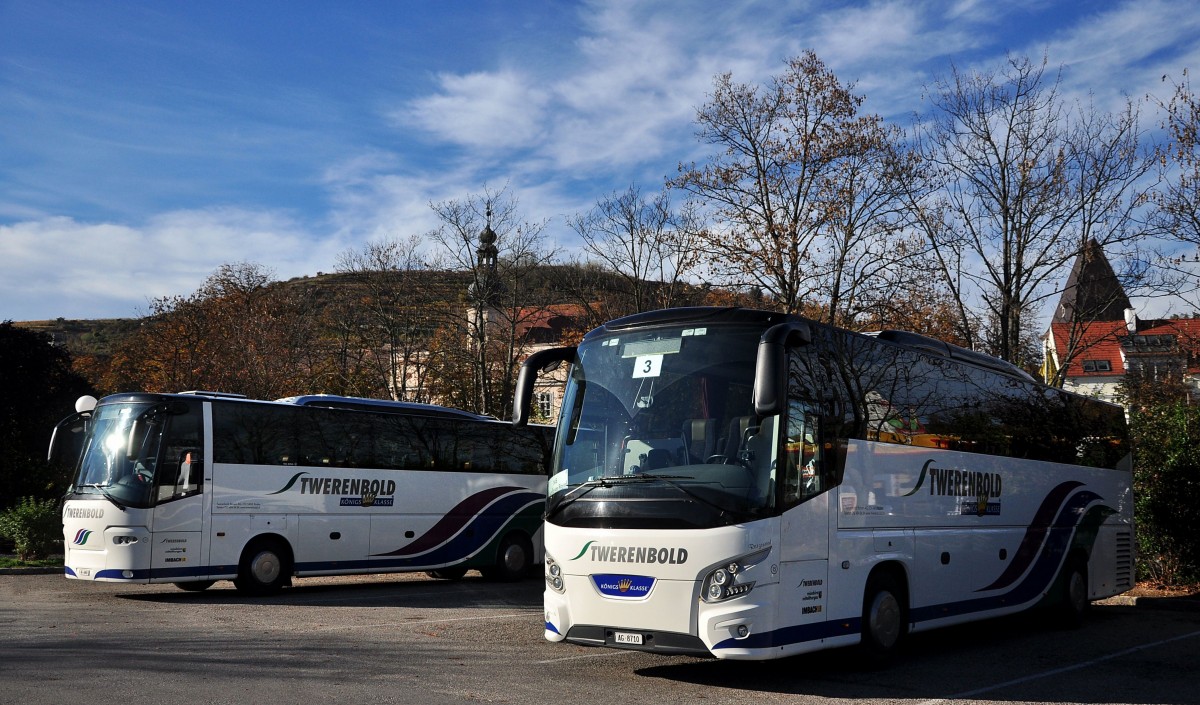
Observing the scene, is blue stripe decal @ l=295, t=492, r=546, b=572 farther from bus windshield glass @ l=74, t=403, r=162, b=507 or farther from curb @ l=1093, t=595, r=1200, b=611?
curb @ l=1093, t=595, r=1200, b=611

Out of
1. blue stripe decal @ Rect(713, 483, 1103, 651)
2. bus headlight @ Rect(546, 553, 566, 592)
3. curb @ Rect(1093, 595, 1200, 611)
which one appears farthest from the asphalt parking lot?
bus headlight @ Rect(546, 553, 566, 592)

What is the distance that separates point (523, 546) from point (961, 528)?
11.4 m

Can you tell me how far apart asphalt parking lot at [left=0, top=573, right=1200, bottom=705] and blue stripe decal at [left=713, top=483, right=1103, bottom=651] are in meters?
0.46

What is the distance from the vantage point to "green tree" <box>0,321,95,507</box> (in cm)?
2819

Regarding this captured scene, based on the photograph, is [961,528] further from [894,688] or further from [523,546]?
[523,546]

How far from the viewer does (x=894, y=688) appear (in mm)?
9234

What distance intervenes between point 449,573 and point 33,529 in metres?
8.31

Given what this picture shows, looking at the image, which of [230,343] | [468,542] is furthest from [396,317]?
[468,542]

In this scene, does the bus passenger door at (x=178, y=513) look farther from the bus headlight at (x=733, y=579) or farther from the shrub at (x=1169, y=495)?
the shrub at (x=1169, y=495)

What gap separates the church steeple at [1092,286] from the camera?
26.5 meters

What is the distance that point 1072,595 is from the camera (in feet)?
46.9

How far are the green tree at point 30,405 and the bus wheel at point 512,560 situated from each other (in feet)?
46.8

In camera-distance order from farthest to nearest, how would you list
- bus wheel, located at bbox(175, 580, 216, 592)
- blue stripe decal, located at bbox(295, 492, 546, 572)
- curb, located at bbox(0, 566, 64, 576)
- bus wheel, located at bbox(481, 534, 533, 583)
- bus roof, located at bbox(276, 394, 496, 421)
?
1. bus wheel, located at bbox(481, 534, 533, 583)
2. curb, located at bbox(0, 566, 64, 576)
3. blue stripe decal, located at bbox(295, 492, 546, 572)
4. bus roof, located at bbox(276, 394, 496, 421)
5. bus wheel, located at bbox(175, 580, 216, 592)

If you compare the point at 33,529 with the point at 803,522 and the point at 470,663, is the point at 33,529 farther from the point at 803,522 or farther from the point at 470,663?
the point at 803,522
